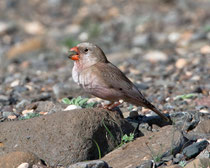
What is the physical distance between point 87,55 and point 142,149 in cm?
151

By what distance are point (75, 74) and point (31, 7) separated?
10.2 m

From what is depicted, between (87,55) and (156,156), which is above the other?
(87,55)

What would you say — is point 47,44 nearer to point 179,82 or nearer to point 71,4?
point 71,4

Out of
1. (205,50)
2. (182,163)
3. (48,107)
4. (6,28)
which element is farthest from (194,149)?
(6,28)

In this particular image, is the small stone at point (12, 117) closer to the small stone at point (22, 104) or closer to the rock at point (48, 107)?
the rock at point (48, 107)

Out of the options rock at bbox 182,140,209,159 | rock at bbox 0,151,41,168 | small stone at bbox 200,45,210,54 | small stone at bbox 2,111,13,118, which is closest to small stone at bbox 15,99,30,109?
small stone at bbox 2,111,13,118

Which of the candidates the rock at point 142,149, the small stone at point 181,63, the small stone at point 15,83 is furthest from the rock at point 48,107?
the small stone at point 181,63

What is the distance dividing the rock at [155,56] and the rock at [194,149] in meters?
5.17

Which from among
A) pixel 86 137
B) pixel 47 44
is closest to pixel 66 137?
pixel 86 137

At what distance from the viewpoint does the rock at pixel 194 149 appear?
14.1 ft

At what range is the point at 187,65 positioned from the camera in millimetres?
8852

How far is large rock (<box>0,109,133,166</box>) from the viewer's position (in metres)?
4.41

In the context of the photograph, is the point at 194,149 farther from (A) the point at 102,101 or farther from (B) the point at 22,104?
(B) the point at 22,104

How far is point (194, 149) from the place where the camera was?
4348 millimetres
